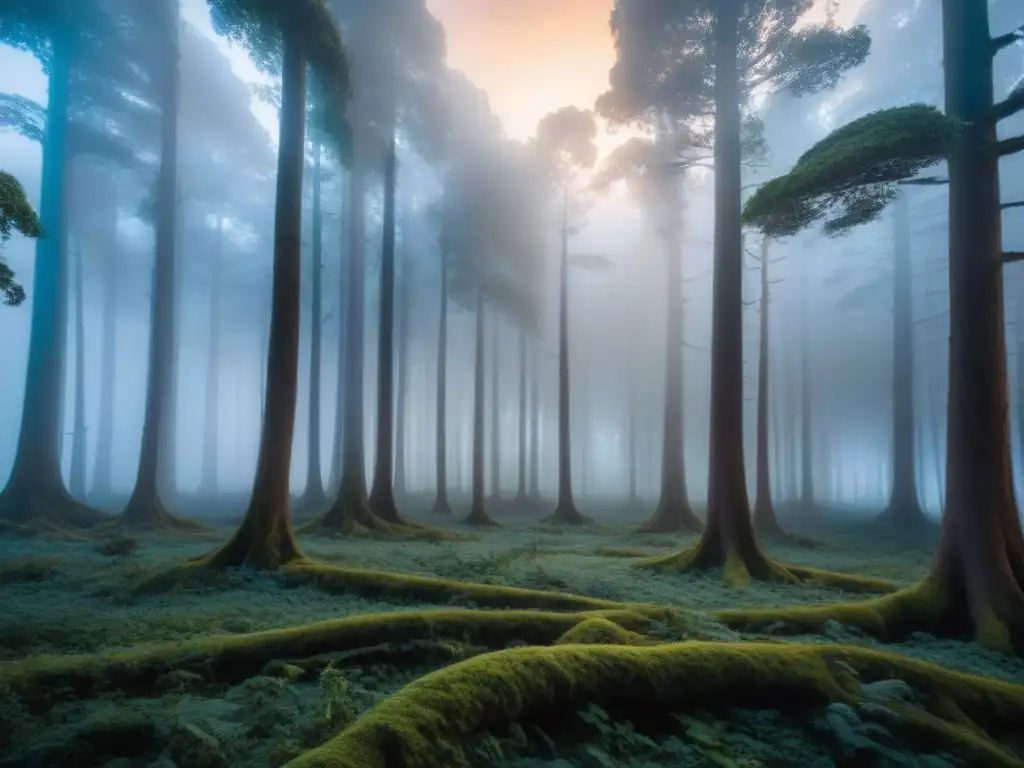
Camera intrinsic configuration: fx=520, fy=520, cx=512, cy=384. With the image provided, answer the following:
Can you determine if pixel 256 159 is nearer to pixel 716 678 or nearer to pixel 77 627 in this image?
pixel 77 627

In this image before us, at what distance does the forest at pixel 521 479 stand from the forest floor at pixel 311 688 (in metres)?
0.03

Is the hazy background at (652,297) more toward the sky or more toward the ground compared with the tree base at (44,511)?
more toward the sky

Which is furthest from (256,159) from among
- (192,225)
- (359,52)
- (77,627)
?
(77,627)

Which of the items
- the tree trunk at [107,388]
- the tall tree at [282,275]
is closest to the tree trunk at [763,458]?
the tall tree at [282,275]

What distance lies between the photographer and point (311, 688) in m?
4.22

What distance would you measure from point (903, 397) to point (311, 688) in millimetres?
25134


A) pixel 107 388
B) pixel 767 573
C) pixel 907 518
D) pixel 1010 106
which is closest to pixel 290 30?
pixel 1010 106

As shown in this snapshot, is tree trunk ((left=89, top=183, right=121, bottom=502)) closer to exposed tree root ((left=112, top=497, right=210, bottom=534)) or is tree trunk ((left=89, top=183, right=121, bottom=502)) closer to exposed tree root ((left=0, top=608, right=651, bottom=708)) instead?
exposed tree root ((left=112, top=497, right=210, bottom=534))

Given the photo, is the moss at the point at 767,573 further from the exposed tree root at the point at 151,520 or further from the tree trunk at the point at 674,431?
the exposed tree root at the point at 151,520

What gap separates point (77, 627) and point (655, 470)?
197 feet

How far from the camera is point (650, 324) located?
40688mm

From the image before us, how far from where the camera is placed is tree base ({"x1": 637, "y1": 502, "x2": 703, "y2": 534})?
733 inches

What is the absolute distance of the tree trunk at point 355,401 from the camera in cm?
1536

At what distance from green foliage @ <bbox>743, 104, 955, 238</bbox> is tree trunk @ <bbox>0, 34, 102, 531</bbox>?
17705mm
